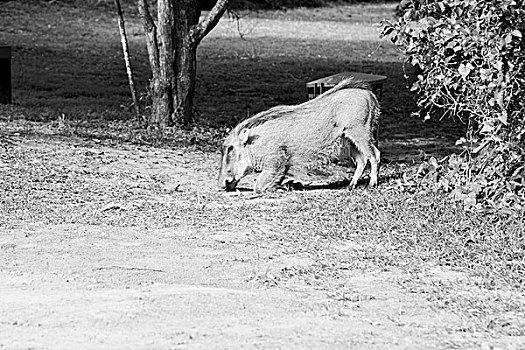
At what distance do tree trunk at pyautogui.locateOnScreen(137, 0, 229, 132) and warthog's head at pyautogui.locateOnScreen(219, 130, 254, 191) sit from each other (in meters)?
3.14

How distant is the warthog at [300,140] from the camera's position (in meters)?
8.41

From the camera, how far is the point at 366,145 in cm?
855

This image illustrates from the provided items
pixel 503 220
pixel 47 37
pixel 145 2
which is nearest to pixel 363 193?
pixel 503 220

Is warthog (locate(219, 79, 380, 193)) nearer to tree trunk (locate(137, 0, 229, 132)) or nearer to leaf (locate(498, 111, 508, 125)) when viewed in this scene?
leaf (locate(498, 111, 508, 125))

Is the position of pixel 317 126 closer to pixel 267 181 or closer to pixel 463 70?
pixel 267 181

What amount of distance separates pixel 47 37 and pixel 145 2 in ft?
37.2

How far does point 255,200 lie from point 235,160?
473 mm

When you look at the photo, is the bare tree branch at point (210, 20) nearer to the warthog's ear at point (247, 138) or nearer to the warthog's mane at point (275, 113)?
the warthog's mane at point (275, 113)

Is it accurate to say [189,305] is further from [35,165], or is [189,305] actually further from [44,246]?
[35,165]

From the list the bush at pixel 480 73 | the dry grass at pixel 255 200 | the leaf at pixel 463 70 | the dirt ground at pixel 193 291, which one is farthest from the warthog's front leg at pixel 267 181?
the leaf at pixel 463 70

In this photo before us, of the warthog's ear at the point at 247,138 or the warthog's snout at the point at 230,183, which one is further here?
the warthog's snout at the point at 230,183

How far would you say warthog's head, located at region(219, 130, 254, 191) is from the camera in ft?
27.6

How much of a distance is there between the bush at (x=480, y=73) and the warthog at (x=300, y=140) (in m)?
0.91

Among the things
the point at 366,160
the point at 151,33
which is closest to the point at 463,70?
the point at 366,160
